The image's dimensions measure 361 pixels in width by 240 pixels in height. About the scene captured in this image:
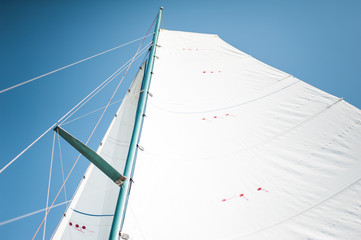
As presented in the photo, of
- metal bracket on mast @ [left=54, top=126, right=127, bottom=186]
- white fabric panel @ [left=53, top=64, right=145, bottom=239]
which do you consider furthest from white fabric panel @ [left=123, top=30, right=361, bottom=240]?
white fabric panel @ [left=53, top=64, right=145, bottom=239]

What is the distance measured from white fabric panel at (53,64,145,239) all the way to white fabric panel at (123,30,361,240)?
30.7 inches

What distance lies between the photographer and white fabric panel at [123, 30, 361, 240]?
166 centimetres

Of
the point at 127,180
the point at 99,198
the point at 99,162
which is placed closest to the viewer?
the point at 99,162

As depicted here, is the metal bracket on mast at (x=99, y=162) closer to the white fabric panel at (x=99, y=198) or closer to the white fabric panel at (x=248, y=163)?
the white fabric panel at (x=248, y=163)

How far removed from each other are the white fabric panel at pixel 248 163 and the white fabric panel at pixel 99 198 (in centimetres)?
78

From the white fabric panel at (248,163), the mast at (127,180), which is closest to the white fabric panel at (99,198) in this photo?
the mast at (127,180)

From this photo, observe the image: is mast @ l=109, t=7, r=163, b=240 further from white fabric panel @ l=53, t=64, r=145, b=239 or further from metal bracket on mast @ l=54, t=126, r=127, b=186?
white fabric panel @ l=53, t=64, r=145, b=239

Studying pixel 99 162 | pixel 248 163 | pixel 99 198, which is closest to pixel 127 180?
pixel 99 162

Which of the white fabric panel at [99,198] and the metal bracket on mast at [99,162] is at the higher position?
the metal bracket on mast at [99,162]

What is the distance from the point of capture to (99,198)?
8.34 feet

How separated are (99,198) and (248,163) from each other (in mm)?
1933

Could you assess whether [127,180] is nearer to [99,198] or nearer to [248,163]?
[99,198]

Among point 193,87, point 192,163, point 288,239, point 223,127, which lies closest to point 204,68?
point 193,87

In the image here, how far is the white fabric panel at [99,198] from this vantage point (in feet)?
7.18
